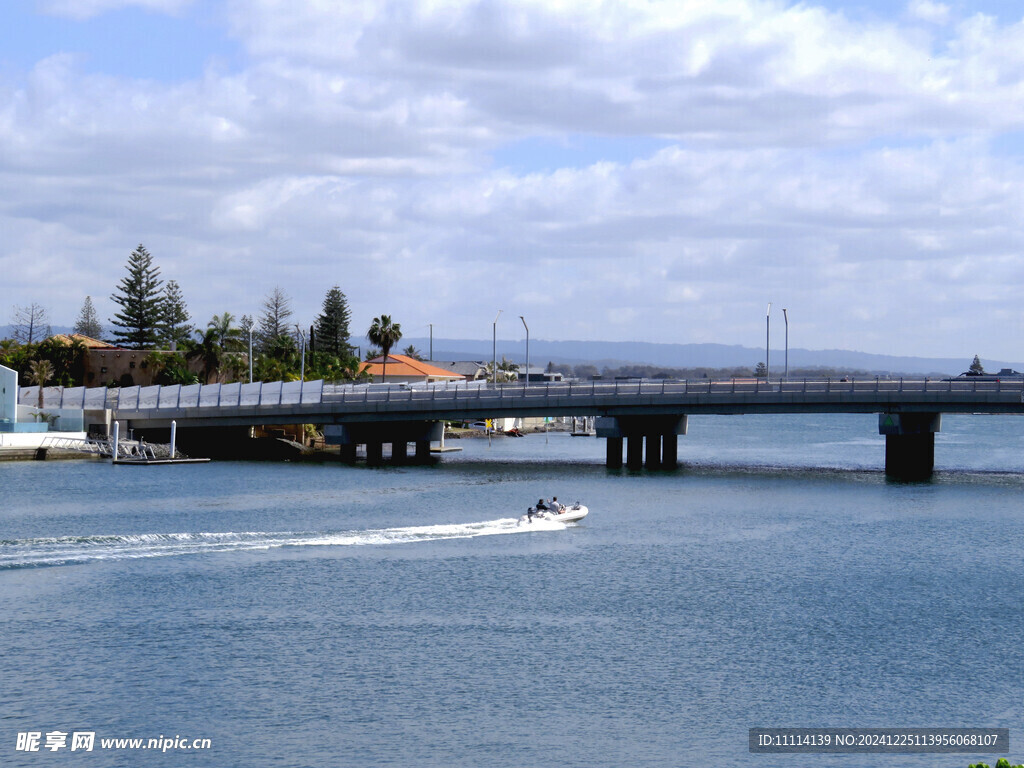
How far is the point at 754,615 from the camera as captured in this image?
50.0m

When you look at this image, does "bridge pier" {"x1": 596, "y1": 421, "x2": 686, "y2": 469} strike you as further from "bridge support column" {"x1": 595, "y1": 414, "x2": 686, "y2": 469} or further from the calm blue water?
the calm blue water

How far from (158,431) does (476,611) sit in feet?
251

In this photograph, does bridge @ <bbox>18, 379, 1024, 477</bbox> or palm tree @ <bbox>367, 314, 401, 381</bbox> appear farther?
palm tree @ <bbox>367, 314, 401, 381</bbox>

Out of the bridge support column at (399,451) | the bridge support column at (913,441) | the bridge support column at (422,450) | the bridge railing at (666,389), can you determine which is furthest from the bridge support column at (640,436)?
the bridge support column at (399,451)

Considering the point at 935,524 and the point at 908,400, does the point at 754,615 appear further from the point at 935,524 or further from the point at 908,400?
the point at 908,400

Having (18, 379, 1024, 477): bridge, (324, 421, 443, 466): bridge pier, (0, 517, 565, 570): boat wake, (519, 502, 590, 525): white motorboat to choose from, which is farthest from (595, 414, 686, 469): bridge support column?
(0, 517, 565, 570): boat wake

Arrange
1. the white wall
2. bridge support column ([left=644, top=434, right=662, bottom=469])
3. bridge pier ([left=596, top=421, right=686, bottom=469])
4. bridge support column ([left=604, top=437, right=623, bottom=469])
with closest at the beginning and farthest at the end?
1. the white wall
2. bridge pier ([left=596, top=421, right=686, bottom=469])
3. bridge support column ([left=604, top=437, right=623, bottom=469])
4. bridge support column ([left=644, top=434, right=662, bottom=469])

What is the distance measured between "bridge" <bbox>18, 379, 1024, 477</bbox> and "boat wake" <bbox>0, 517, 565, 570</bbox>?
125ft

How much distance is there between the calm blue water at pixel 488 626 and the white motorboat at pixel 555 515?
125 cm

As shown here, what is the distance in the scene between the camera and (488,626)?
47062 mm

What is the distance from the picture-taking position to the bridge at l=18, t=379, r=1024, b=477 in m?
105

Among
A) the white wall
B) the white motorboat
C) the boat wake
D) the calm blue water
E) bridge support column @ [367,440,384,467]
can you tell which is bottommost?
the calm blue water

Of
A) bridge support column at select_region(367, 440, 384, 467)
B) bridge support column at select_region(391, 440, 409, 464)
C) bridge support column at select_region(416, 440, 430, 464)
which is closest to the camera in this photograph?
bridge support column at select_region(367, 440, 384, 467)

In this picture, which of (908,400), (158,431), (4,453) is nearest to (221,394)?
(158,431)
